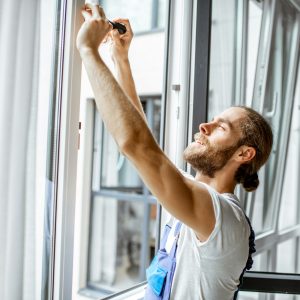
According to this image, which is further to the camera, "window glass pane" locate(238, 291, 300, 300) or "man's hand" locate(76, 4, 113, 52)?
"window glass pane" locate(238, 291, 300, 300)

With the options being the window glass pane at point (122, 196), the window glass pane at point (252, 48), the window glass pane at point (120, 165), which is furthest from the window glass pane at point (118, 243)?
the window glass pane at point (252, 48)

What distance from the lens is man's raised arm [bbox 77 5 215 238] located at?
941 mm

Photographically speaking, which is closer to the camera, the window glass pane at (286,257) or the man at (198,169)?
the man at (198,169)

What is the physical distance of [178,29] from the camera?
1859 millimetres

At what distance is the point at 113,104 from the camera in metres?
0.94

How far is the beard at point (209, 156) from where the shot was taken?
1.22 metres

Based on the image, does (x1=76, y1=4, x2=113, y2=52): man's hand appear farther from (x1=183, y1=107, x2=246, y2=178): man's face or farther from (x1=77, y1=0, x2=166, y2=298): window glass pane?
(x1=77, y1=0, x2=166, y2=298): window glass pane

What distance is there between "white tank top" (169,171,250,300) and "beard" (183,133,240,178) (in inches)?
5.0

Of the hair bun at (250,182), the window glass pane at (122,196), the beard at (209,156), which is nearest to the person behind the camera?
the beard at (209,156)

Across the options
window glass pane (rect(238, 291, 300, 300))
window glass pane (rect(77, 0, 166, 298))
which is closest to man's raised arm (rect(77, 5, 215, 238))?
window glass pane (rect(238, 291, 300, 300))

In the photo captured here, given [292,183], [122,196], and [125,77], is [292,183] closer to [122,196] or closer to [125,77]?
[125,77]

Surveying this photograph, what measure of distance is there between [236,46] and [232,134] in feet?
3.61

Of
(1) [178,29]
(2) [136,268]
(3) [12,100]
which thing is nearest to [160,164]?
(3) [12,100]

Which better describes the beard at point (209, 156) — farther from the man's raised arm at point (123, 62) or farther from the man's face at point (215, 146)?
the man's raised arm at point (123, 62)
